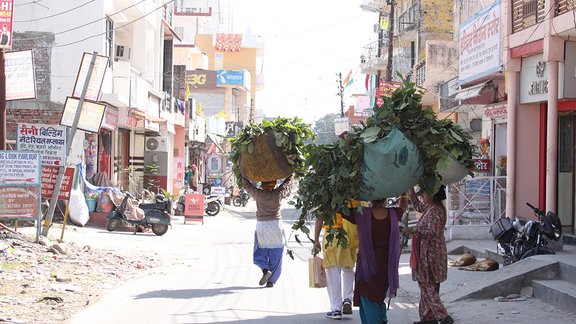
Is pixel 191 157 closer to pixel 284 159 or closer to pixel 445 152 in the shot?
pixel 284 159

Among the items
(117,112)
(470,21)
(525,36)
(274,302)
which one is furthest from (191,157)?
(274,302)

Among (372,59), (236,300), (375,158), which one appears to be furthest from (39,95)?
(372,59)

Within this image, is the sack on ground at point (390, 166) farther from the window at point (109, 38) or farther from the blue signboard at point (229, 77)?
the blue signboard at point (229, 77)

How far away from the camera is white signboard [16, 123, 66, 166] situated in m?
15.0

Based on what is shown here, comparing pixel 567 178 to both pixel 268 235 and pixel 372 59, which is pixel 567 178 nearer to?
pixel 268 235

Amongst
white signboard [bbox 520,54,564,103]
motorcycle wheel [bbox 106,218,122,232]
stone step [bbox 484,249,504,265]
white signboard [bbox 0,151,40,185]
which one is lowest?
motorcycle wheel [bbox 106,218,122,232]

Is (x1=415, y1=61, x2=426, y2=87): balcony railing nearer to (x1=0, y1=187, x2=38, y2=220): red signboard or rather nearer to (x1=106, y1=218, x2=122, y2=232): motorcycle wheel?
A: (x1=106, y1=218, x2=122, y2=232): motorcycle wheel

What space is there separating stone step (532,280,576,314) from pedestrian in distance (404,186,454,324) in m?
1.52

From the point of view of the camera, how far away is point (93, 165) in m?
23.0

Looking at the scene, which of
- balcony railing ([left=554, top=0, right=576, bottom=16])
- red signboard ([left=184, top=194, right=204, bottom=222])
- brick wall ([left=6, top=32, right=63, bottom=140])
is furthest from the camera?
red signboard ([left=184, top=194, right=204, bottom=222])

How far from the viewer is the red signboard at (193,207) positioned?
2588cm

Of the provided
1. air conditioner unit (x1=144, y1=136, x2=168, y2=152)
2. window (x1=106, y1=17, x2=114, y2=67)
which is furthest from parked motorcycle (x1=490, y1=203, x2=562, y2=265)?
air conditioner unit (x1=144, y1=136, x2=168, y2=152)

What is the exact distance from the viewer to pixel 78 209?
64.5 ft

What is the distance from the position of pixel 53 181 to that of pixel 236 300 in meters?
7.10
